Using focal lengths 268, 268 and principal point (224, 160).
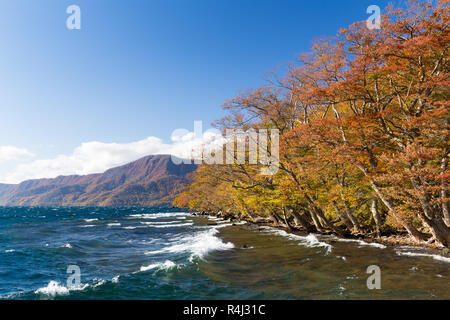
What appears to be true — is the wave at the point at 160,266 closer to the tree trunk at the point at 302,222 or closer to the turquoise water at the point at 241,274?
the turquoise water at the point at 241,274

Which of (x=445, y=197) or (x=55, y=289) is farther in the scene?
(x=445, y=197)

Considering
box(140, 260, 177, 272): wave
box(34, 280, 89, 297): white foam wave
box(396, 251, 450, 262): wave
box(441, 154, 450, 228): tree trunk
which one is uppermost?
box(441, 154, 450, 228): tree trunk

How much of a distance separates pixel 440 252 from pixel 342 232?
31.0ft

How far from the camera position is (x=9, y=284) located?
45.2 ft

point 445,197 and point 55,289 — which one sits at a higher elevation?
point 445,197

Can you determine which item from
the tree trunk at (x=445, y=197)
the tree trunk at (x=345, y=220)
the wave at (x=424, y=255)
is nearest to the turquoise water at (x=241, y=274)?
the wave at (x=424, y=255)

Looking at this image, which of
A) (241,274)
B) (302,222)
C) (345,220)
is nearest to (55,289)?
(241,274)

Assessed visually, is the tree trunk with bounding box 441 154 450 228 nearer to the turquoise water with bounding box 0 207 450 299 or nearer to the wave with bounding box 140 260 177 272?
the turquoise water with bounding box 0 207 450 299

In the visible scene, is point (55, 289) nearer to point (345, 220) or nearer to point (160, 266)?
point (160, 266)

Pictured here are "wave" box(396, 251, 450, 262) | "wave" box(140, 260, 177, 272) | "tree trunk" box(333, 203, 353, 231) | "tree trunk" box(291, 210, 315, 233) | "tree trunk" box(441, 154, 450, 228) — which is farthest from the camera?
"tree trunk" box(291, 210, 315, 233)

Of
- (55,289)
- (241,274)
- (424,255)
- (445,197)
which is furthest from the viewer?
(424,255)

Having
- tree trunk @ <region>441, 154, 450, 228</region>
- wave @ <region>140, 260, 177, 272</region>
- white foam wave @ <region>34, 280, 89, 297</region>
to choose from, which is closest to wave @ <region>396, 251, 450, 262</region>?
tree trunk @ <region>441, 154, 450, 228</region>
